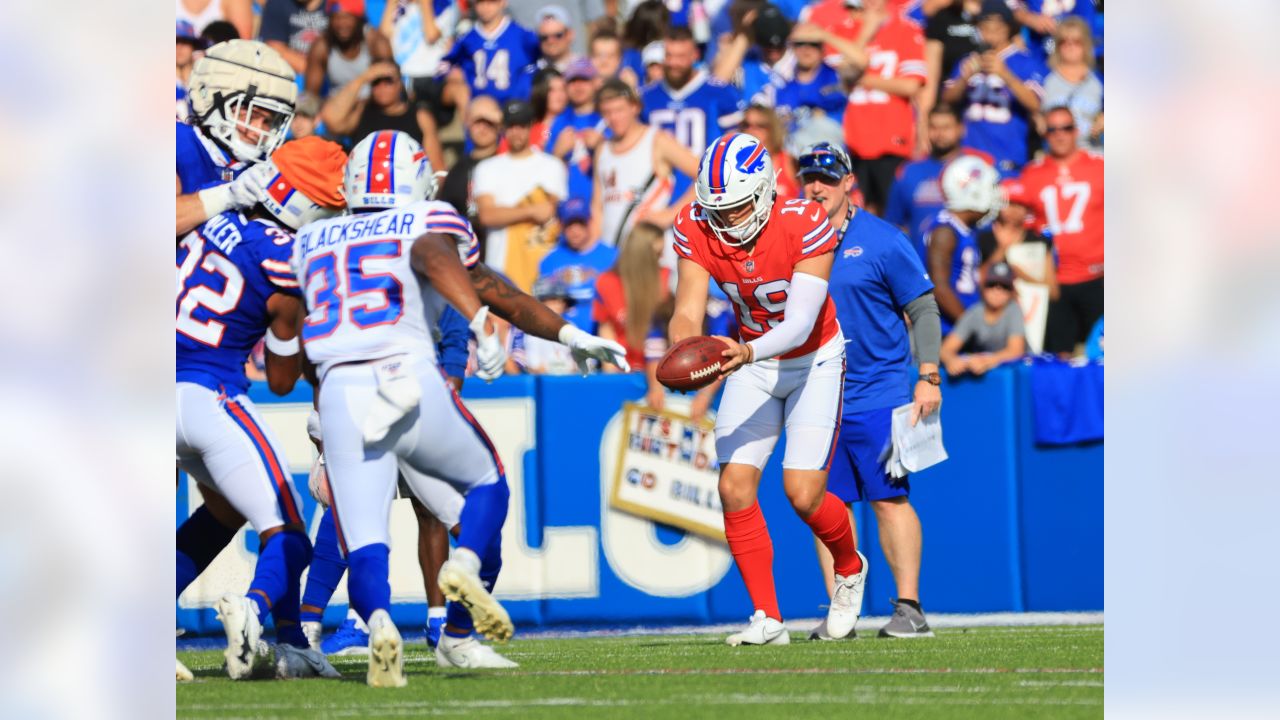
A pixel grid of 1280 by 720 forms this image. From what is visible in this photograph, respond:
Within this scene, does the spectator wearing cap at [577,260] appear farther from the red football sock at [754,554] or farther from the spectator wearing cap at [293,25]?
the red football sock at [754,554]

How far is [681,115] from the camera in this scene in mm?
11570

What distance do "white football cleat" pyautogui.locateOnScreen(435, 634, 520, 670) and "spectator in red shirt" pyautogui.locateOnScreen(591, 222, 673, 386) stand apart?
363 cm

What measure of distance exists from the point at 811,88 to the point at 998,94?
4.17 ft

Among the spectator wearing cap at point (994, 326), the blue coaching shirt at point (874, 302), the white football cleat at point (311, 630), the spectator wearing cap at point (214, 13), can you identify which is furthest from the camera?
the spectator wearing cap at point (214, 13)

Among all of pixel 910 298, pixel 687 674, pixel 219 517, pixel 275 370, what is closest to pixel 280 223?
pixel 275 370

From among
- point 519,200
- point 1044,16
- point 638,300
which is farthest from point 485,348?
point 1044,16

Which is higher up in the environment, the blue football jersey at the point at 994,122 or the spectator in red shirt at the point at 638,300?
the blue football jersey at the point at 994,122

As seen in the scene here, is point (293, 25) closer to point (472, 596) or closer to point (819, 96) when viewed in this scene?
point (819, 96)

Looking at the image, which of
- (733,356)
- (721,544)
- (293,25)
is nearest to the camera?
(733,356)

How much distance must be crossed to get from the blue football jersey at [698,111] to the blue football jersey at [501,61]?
1.25 m

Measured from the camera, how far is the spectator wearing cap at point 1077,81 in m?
11.8

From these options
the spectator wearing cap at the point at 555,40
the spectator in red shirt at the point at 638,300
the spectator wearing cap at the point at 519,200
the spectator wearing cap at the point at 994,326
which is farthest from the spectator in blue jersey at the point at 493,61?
the spectator wearing cap at the point at 994,326

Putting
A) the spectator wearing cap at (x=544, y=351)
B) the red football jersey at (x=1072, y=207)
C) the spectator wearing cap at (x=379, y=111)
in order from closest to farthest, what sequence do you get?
the spectator wearing cap at (x=544, y=351) → the red football jersey at (x=1072, y=207) → the spectator wearing cap at (x=379, y=111)
